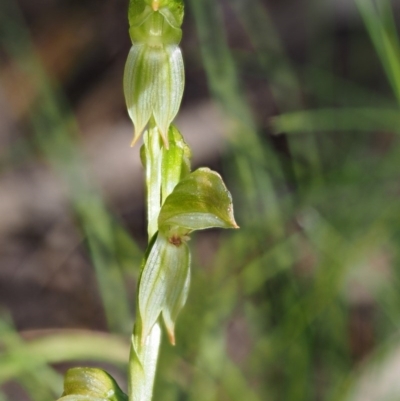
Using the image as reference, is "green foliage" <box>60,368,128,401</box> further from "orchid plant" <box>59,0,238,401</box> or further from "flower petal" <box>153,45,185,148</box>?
"flower petal" <box>153,45,185,148</box>

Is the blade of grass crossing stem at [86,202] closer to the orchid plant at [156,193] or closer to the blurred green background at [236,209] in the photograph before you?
the blurred green background at [236,209]

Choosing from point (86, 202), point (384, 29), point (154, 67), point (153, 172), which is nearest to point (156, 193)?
point (153, 172)

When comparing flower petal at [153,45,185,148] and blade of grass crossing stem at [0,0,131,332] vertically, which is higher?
blade of grass crossing stem at [0,0,131,332]

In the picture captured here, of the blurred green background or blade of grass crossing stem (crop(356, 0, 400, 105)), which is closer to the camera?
A: blade of grass crossing stem (crop(356, 0, 400, 105))

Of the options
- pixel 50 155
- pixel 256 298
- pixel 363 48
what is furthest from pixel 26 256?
pixel 363 48

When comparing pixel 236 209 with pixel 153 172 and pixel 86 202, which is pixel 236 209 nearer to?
pixel 86 202

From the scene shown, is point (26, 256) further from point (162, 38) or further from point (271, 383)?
point (162, 38)

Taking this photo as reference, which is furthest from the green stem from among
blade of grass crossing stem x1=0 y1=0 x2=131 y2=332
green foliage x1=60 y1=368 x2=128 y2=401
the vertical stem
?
blade of grass crossing stem x1=0 y1=0 x2=131 y2=332

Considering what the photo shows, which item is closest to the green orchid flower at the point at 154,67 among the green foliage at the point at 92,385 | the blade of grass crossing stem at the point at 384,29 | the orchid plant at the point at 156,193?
the orchid plant at the point at 156,193
